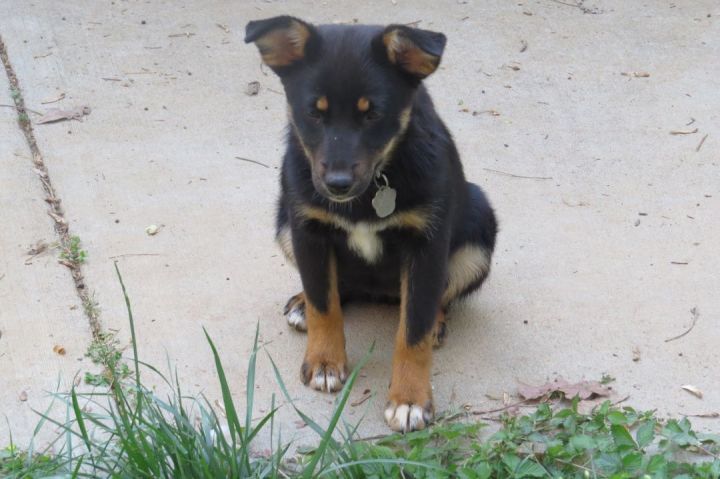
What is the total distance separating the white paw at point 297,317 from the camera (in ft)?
Answer: 12.9

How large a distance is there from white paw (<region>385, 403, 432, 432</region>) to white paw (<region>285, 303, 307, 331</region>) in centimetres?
65

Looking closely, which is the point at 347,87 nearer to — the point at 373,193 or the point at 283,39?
the point at 283,39

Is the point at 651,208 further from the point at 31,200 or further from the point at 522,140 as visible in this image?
the point at 31,200

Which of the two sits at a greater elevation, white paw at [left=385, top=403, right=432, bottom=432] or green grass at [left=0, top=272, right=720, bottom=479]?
green grass at [left=0, top=272, right=720, bottom=479]

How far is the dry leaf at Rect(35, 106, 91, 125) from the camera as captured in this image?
208 inches

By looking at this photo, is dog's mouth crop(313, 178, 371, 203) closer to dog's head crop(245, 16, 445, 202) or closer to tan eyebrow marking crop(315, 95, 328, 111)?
dog's head crop(245, 16, 445, 202)

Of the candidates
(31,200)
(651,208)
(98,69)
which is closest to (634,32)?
(651,208)

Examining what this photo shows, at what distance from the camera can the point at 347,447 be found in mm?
2961

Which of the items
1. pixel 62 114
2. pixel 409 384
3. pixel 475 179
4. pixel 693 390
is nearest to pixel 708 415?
pixel 693 390

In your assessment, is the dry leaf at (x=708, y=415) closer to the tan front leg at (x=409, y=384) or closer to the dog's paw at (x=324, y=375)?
the tan front leg at (x=409, y=384)

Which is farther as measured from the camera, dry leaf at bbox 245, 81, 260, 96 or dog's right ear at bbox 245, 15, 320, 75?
dry leaf at bbox 245, 81, 260, 96

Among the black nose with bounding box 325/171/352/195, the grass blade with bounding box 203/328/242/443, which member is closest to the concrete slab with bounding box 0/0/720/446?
the grass blade with bounding box 203/328/242/443

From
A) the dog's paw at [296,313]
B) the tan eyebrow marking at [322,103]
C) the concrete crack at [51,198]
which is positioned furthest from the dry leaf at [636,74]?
the concrete crack at [51,198]

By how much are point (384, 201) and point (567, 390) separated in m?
0.99
